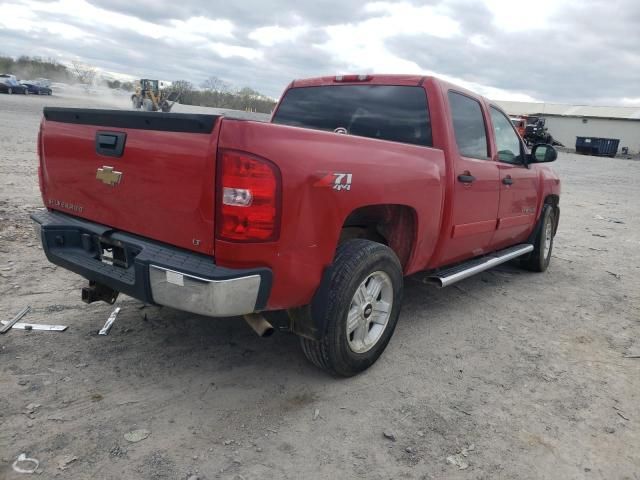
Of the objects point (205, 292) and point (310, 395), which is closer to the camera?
point (205, 292)

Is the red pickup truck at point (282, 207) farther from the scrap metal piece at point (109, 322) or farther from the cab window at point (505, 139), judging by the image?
the cab window at point (505, 139)

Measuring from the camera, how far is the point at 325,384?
10.7 ft

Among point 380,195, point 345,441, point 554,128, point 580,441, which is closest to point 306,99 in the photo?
point 380,195

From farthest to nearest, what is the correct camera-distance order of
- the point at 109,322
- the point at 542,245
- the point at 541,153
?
1. the point at 542,245
2. the point at 541,153
3. the point at 109,322

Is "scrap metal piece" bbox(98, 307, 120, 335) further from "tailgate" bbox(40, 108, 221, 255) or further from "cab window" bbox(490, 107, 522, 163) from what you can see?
"cab window" bbox(490, 107, 522, 163)

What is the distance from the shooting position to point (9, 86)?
4088 centimetres

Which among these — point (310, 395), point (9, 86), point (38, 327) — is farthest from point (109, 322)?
point (9, 86)

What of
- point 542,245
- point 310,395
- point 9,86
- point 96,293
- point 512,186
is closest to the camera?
point 310,395

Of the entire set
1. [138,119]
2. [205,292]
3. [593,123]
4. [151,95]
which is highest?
[593,123]

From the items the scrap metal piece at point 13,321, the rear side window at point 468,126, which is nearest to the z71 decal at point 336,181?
the rear side window at point 468,126

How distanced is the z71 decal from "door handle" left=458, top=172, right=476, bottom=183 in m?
1.39

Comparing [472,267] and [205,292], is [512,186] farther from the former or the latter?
[205,292]

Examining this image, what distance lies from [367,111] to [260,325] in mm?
2100

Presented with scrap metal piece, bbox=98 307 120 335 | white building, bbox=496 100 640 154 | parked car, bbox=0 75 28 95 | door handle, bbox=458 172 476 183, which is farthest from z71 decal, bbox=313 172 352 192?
white building, bbox=496 100 640 154
